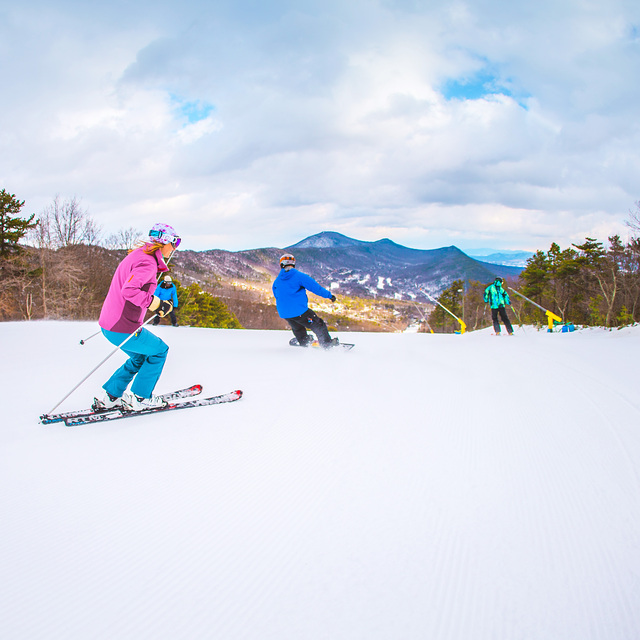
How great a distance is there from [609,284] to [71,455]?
142 ft

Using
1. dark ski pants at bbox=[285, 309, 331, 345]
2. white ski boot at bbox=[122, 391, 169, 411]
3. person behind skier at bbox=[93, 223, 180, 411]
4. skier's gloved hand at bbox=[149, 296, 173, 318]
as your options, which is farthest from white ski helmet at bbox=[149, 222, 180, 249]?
dark ski pants at bbox=[285, 309, 331, 345]

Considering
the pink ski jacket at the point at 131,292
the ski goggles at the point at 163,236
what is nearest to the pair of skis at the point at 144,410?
the pink ski jacket at the point at 131,292

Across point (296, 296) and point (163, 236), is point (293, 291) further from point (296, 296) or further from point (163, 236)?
point (163, 236)

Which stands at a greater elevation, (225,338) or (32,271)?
(32,271)

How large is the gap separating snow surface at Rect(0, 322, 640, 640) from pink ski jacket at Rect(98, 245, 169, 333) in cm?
101

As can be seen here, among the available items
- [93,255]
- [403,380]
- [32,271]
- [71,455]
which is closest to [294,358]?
[403,380]

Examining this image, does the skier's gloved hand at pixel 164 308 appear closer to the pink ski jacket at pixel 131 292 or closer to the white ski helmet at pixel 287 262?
the pink ski jacket at pixel 131 292

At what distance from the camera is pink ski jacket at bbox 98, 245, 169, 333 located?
→ 3994 mm

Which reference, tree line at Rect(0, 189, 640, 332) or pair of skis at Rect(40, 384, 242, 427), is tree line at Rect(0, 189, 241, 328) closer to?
tree line at Rect(0, 189, 640, 332)

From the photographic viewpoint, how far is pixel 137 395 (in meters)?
4.32

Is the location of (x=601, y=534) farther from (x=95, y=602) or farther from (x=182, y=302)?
(x=182, y=302)

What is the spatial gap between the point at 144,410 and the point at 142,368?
0.46 m

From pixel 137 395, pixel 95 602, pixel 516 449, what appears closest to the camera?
pixel 95 602

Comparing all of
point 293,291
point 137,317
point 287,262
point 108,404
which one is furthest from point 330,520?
point 287,262
